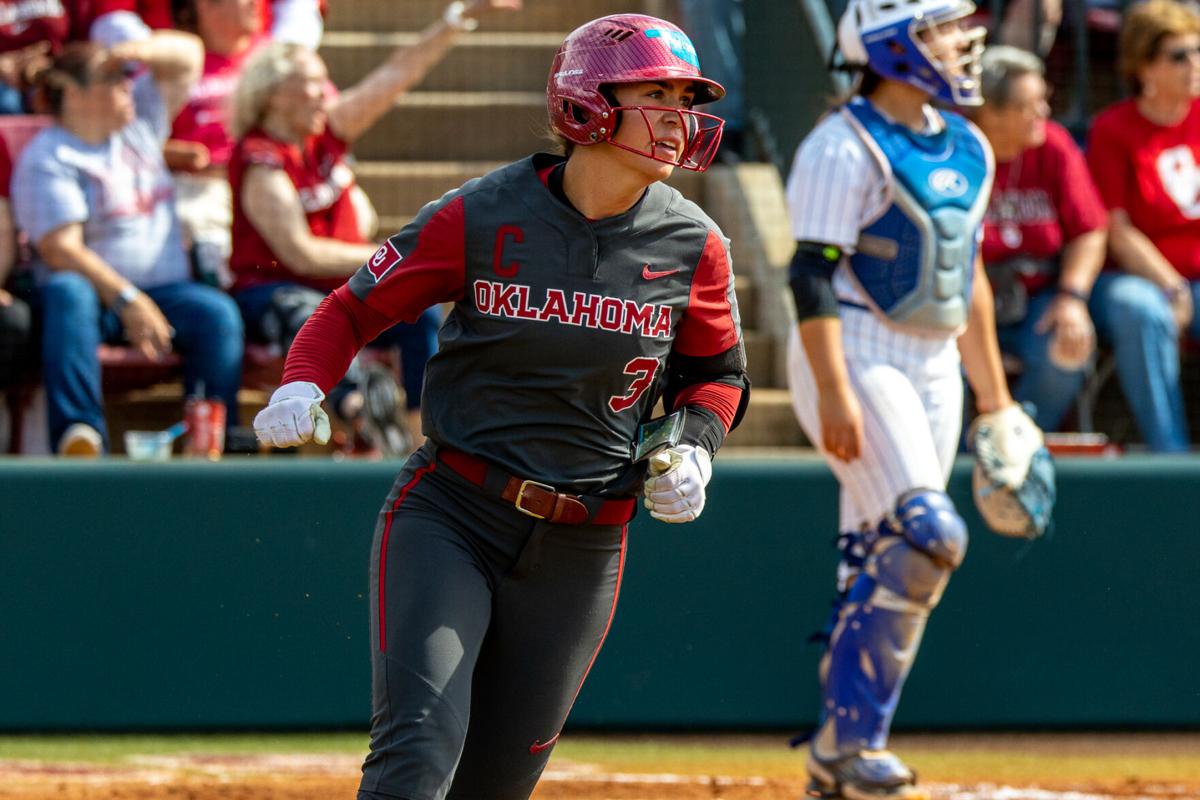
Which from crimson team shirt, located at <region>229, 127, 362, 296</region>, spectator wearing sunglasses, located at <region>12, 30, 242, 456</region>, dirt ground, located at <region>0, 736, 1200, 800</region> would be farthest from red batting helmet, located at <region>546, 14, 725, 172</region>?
crimson team shirt, located at <region>229, 127, 362, 296</region>

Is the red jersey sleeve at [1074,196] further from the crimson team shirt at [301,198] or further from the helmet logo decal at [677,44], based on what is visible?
the helmet logo decal at [677,44]

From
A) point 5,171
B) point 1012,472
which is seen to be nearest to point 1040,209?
point 1012,472

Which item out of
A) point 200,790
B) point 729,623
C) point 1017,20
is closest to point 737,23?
point 1017,20

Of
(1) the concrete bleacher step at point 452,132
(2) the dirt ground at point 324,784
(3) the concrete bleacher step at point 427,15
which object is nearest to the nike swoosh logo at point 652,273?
(2) the dirt ground at point 324,784

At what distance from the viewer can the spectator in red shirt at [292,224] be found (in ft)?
22.0

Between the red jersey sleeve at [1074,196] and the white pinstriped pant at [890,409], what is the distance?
2366 mm

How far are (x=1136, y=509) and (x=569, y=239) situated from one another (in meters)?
3.55

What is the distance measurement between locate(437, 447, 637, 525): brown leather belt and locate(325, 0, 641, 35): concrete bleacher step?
5.94 meters

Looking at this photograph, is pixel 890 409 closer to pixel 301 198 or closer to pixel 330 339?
pixel 330 339

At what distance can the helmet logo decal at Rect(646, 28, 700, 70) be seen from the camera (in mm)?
3473

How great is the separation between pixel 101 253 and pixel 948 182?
3.34 meters

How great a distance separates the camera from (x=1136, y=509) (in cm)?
638

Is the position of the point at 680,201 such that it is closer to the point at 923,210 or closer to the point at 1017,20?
the point at 923,210

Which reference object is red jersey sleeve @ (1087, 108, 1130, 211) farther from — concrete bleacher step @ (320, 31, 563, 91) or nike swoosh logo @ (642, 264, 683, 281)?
nike swoosh logo @ (642, 264, 683, 281)
